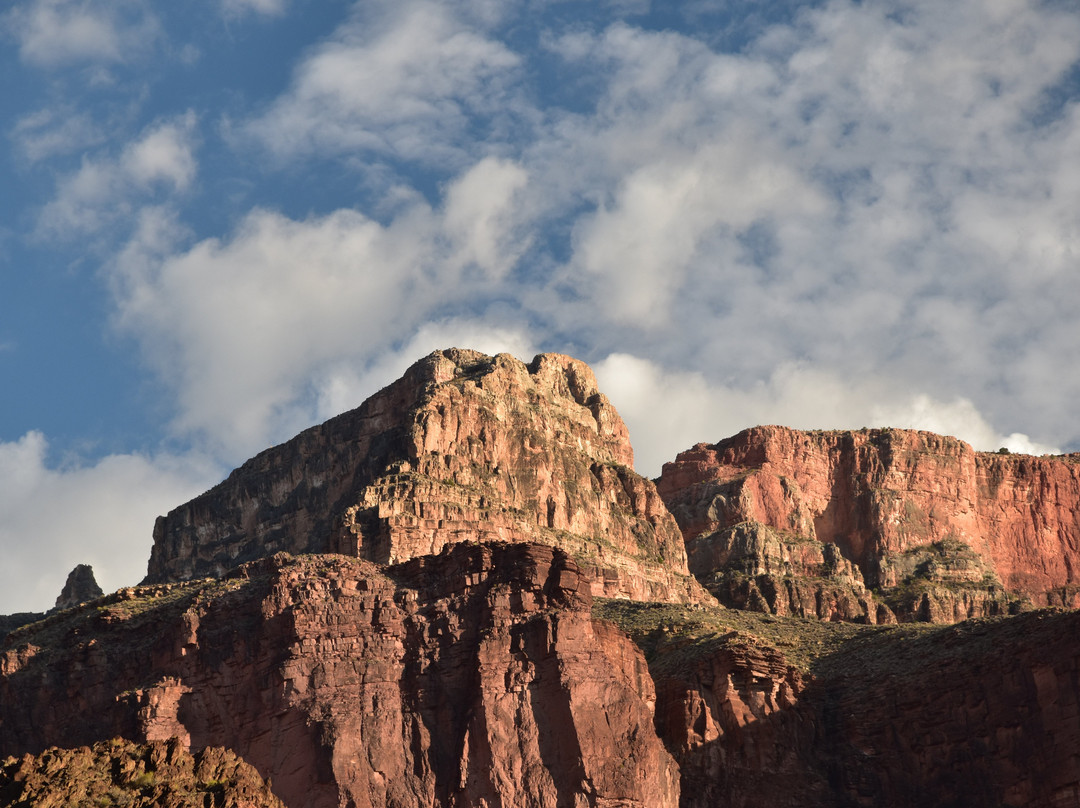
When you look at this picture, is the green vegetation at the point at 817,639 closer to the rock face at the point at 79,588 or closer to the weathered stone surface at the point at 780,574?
the weathered stone surface at the point at 780,574

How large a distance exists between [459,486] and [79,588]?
3671 centimetres

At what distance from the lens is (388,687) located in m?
112

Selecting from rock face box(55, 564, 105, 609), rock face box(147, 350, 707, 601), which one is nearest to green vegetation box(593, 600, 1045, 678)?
rock face box(147, 350, 707, 601)

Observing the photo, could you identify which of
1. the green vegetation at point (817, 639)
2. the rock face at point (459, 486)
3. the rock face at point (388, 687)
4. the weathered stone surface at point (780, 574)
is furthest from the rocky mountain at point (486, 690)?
the weathered stone surface at point (780, 574)

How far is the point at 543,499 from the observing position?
168000 mm

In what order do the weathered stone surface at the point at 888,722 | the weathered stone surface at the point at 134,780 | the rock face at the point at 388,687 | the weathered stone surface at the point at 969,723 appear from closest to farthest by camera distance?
1. the weathered stone surface at the point at 134,780
2. the rock face at the point at 388,687
3. the weathered stone surface at the point at 969,723
4. the weathered stone surface at the point at 888,722

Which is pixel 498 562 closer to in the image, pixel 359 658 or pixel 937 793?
pixel 359 658

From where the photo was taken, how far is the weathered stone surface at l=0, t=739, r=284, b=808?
73562 mm

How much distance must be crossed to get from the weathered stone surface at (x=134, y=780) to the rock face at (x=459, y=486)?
7166cm

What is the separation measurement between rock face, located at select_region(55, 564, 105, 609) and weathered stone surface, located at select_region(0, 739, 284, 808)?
98.8 m

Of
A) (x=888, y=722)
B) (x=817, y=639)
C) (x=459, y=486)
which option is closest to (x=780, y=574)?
(x=459, y=486)

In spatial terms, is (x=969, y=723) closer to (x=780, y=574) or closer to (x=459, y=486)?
(x=459, y=486)

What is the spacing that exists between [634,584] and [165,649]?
56626 millimetres

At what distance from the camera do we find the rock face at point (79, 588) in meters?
178
